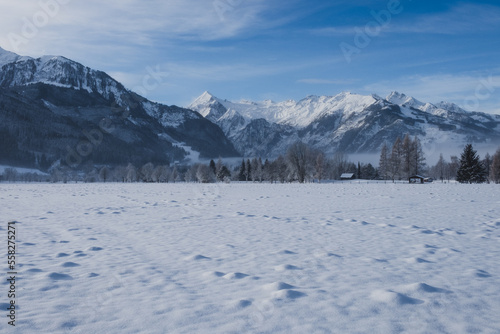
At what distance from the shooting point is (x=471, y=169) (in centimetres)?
6881

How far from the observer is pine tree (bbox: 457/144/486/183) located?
68188 millimetres

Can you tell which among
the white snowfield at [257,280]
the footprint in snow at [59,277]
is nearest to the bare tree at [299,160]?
the white snowfield at [257,280]

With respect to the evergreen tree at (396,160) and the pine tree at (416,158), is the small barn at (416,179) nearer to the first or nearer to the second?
the evergreen tree at (396,160)

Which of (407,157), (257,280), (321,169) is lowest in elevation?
(257,280)

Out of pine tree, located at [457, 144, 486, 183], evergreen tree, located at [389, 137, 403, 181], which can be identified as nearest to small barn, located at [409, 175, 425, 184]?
evergreen tree, located at [389, 137, 403, 181]

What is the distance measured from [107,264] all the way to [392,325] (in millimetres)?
6654

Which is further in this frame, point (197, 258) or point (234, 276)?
point (197, 258)

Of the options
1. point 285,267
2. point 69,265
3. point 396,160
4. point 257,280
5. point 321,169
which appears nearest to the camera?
point 257,280

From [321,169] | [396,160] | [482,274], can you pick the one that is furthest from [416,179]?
[482,274]

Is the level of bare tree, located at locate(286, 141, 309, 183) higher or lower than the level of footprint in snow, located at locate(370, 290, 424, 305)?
higher

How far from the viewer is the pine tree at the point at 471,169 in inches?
2685

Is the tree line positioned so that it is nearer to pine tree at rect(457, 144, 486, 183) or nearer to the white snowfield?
pine tree at rect(457, 144, 486, 183)

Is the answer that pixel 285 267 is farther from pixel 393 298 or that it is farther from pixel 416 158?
pixel 416 158

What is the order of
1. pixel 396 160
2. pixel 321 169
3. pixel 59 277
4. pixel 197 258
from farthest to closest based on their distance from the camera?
1. pixel 321 169
2. pixel 396 160
3. pixel 197 258
4. pixel 59 277
